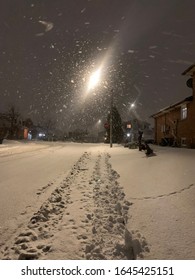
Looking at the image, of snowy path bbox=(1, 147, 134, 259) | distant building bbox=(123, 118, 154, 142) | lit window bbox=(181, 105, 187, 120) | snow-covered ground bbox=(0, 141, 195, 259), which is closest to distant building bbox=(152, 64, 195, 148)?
lit window bbox=(181, 105, 187, 120)

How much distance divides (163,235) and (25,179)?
5999mm

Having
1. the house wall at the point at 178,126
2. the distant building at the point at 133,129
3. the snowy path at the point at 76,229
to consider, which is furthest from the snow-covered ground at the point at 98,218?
the distant building at the point at 133,129

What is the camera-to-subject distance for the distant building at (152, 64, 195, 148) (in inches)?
1002

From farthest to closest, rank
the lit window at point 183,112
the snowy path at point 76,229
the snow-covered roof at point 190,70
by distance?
the lit window at point 183,112
the snow-covered roof at point 190,70
the snowy path at point 76,229

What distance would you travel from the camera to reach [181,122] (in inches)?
1154

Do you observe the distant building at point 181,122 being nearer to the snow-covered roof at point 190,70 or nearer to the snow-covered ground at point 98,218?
the snow-covered roof at point 190,70

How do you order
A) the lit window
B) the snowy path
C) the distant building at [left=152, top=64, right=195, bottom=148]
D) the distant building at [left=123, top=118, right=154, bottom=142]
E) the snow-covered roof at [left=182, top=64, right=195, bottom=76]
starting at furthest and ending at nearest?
the distant building at [left=123, top=118, right=154, bottom=142], the lit window, the distant building at [left=152, top=64, right=195, bottom=148], the snow-covered roof at [left=182, top=64, right=195, bottom=76], the snowy path

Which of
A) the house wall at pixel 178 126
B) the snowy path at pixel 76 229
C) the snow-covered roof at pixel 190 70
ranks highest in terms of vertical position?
the snow-covered roof at pixel 190 70

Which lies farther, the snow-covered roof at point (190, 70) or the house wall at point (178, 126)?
the house wall at point (178, 126)

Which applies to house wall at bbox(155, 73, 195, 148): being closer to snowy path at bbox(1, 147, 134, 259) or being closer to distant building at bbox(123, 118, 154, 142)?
distant building at bbox(123, 118, 154, 142)

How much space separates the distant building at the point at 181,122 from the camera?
25.4 metres

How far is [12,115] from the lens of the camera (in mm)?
76125
